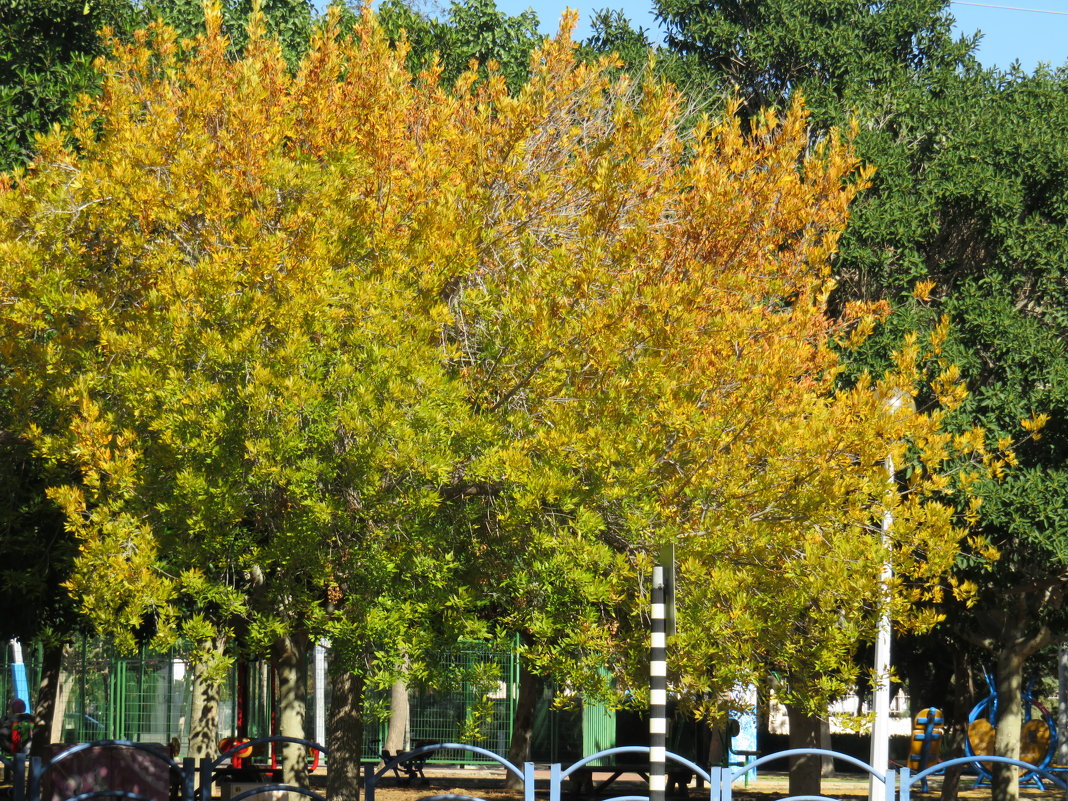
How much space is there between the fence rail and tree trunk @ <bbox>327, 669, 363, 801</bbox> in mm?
369

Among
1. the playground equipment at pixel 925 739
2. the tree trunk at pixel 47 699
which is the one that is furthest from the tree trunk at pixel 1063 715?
the tree trunk at pixel 47 699

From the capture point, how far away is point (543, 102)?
12.2 metres

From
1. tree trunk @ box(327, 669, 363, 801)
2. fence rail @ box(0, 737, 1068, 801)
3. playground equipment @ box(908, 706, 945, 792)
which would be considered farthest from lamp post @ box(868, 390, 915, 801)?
playground equipment @ box(908, 706, 945, 792)

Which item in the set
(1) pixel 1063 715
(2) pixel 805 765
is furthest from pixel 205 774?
(1) pixel 1063 715

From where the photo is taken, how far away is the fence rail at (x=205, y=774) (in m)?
10.5

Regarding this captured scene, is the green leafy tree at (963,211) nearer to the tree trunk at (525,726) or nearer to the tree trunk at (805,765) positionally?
the tree trunk at (805,765)

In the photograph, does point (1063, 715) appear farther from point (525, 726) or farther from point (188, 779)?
point (188, 779)

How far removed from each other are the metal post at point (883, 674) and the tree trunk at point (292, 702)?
22.4 ft

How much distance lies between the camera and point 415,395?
31.9ft

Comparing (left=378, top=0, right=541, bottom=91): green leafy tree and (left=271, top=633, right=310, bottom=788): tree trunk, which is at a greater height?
(left=378, top=0, right=541, bottom=91): green leafy tree

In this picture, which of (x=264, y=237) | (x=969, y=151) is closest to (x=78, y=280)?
(x=264, y=237)

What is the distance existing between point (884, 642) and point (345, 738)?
18.1 feet

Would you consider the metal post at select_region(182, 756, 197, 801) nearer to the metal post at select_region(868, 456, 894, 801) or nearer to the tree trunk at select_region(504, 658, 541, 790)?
the metal post at select_region(868, 456, 894, 801)

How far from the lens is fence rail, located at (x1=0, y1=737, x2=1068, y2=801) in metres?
10.5
